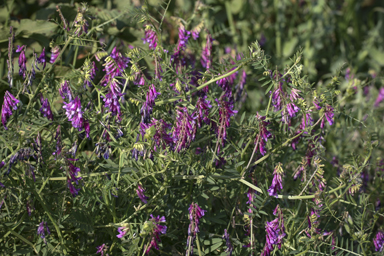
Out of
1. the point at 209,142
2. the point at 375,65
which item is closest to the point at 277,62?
the point at 375,65

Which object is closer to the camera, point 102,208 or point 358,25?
point 102,208

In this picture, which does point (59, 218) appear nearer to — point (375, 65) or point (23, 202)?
point (23, 202)

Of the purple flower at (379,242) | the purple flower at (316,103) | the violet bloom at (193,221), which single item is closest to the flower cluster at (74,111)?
the violet bloom at (193,221)

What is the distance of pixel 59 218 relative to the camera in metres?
1.62

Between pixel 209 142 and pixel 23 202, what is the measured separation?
0.83 metres

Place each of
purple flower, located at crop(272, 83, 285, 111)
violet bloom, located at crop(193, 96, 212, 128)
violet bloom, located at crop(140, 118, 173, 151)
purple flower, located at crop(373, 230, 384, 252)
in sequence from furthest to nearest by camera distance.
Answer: purple flower, located at crop(373, 230, 384, 252)
purple flower, located at crop(272, 83, 285, 111)
violet bloom, located at crop(193, 96, 212, 128)
violet bloom, located at crop(140, 118, 173, 151)

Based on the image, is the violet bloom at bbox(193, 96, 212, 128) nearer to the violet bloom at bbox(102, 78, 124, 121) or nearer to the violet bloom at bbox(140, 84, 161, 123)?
the violet bloom at bbox(140, 84, 161, 123)

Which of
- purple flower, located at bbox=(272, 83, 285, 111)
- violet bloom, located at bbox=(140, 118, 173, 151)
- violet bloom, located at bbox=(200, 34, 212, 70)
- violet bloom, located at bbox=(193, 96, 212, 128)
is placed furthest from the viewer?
violet bloom, located at bbox=(200, 34, 212, 70)

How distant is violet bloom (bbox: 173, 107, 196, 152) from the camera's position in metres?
1.49

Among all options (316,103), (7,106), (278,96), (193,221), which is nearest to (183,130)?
(193,221)

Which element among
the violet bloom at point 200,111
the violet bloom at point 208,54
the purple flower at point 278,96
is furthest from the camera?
the violet bloom at point 208,54

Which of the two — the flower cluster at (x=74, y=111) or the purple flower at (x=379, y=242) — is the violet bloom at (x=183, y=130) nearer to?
the flower cluster at (x=74, y=111)

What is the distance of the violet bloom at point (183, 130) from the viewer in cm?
149

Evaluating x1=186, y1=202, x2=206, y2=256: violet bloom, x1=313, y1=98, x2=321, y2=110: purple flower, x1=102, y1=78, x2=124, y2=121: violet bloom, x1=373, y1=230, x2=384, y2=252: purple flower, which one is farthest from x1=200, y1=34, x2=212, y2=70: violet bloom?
x1=373, y1=230, x2=384, y2=252: purple flower
